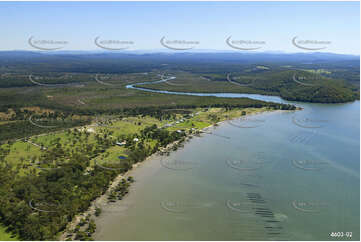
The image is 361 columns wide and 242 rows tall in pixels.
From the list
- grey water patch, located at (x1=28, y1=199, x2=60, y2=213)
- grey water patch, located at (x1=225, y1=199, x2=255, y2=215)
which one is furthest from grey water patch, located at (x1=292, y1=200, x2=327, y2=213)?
grey water patch, located at (x1=28, y1=199, x2=60, y2=213)

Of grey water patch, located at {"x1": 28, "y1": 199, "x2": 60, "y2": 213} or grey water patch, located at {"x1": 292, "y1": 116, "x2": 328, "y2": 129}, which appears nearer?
grey water patch, located at {"x1": 28, "y1": 199, "x2": 60, "y2": 213}

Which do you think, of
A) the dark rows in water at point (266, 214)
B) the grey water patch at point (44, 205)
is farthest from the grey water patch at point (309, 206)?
the grey water patch at point (44, 205)

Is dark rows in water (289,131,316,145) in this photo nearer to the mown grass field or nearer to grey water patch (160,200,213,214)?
grey water patch (160,200,213,214)

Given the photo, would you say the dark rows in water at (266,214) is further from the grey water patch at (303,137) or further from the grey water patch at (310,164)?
the grey water patch at (303,137)

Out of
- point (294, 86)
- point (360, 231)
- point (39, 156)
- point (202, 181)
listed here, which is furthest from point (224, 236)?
point (294, 86)

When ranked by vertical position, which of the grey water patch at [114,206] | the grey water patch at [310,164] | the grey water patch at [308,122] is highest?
the grey water patch at [308,122]

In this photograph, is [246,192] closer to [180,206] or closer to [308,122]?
[180,206]
